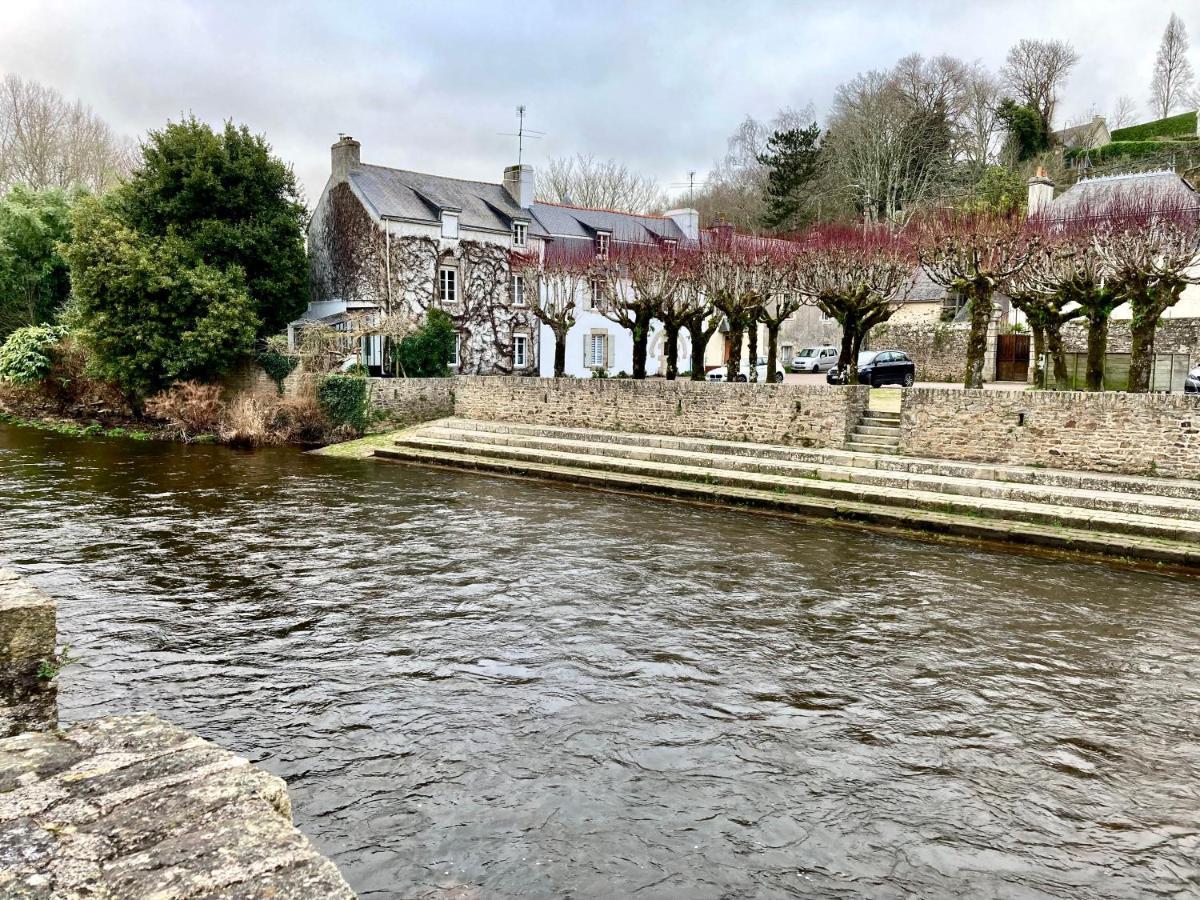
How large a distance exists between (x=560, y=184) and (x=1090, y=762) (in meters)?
49.7

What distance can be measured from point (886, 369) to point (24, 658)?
2625 cm

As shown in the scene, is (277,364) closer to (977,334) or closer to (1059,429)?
(977,334)

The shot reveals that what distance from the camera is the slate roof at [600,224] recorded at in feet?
109

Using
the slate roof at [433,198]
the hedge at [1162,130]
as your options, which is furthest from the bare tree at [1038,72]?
the slate roof at [433,198]

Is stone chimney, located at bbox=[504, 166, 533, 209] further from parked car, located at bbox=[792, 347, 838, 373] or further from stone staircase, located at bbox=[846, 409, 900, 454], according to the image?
stone staircase, located at bbox=[846, 409, 900, 454]

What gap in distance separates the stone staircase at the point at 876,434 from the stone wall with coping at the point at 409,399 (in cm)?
1314

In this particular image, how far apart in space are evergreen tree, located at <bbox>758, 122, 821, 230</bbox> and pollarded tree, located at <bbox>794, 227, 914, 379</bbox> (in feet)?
84.7

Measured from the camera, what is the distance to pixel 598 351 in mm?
34125

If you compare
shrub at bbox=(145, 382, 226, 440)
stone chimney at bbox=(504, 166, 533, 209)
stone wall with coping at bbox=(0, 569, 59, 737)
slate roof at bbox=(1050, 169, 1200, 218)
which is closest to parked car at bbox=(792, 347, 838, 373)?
slate roof at bbox=(1050, 169, 1200, 218)

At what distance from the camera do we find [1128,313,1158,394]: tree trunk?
14.5 m

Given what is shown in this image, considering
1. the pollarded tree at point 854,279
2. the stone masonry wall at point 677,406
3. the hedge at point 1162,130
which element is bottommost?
the stone masonry wall at point 677,406

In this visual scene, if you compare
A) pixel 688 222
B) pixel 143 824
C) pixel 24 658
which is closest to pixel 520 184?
pixel 688 222

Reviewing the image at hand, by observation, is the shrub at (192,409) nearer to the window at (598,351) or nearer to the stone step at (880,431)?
the window at (598,351)

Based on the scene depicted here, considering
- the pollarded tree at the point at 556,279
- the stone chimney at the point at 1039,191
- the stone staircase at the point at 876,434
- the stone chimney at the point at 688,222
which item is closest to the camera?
the stone staircase at the point at 876,434
